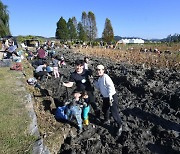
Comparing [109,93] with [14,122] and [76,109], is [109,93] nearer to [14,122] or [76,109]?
[76,109]

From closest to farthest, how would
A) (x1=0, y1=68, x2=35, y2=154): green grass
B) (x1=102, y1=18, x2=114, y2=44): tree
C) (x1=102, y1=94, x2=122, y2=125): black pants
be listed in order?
1. (x1=0, y1=68, x2=35, y2=154): green grass
2. (x1=102, y1=94, x2=122, y2=125): black pants
3. (x1=102, y1=18, x2=114, y2=44): tree

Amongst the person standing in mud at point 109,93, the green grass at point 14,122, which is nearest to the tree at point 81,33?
the green grass at point 14,122

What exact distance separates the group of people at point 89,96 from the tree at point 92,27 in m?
61.6

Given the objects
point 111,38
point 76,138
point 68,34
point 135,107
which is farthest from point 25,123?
point 68,34

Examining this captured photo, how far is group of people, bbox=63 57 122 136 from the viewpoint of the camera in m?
6.41

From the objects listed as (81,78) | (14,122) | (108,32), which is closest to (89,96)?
(81,78)

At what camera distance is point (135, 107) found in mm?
8516

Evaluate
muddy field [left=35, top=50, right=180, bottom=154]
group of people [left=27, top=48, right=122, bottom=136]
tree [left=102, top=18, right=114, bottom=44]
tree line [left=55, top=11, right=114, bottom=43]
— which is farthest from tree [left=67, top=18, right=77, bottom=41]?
group of people [left=27, top=48, right=122, bottom=136]

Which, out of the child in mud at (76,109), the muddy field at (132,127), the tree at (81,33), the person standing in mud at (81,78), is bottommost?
the tree at (81,33)

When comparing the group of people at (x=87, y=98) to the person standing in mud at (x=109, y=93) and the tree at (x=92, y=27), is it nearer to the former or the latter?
the person standing in mud at (x=109, y=93)

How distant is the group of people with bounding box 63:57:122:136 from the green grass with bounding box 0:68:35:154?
1.21m

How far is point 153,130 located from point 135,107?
5.90 feet

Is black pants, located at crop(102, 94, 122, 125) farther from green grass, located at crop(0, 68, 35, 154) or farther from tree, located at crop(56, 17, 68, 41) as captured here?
tree, located at crop(56, 17, 68, 41)

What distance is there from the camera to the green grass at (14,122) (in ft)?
15.5
